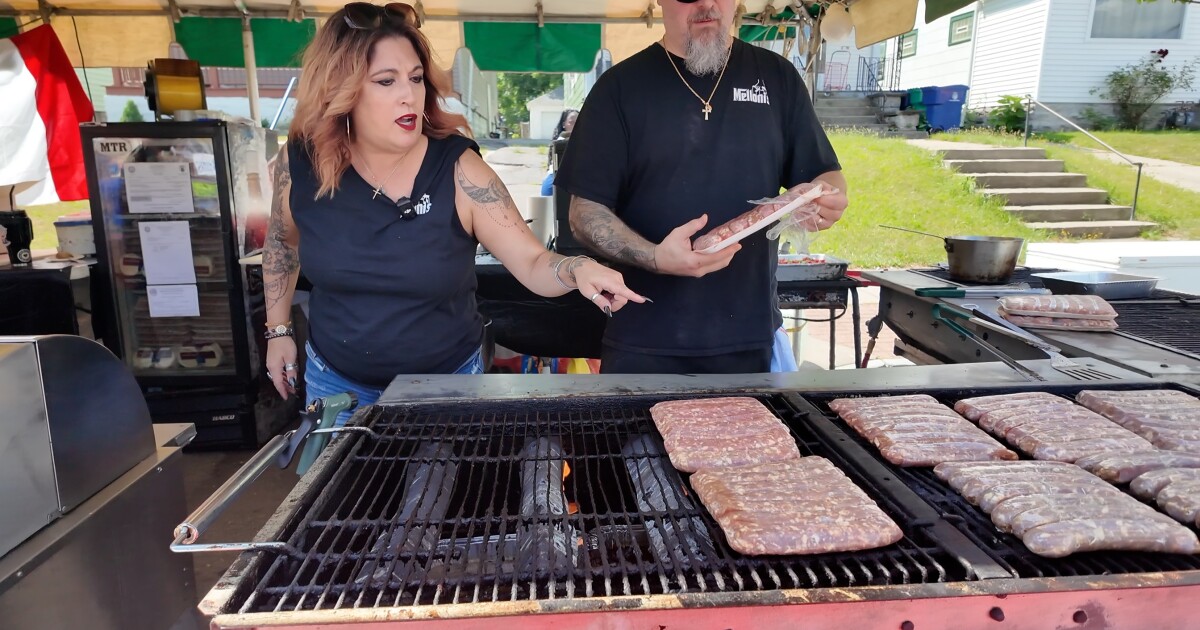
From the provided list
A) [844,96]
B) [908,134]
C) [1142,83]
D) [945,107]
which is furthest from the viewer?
[844,96]

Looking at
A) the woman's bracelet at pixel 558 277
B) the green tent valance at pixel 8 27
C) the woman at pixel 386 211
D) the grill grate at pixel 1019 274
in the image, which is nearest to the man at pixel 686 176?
the woman's bracelet at pixel 558 277

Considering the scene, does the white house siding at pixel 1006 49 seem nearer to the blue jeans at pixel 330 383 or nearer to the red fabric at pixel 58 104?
the red fabric at pixel 58 104

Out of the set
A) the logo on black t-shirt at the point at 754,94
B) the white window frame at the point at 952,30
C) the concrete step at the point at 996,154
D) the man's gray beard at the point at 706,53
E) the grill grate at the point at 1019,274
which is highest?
the white window frame at the point at 952,30

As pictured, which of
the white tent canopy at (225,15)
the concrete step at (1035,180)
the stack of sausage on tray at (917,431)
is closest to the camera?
the stack of sausage on tray at (917,431)

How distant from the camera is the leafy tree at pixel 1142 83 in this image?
1855 cm

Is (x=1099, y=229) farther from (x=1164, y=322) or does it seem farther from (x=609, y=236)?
(x=609, y=236)

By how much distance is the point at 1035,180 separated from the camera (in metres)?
14.9

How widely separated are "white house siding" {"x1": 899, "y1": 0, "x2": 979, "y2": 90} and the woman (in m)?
22.7

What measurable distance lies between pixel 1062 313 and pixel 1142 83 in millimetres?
21173

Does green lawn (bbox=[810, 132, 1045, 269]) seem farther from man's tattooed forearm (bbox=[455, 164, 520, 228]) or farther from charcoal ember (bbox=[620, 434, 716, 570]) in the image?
charcoal ember (bbox=[620, 434, 716, 570])

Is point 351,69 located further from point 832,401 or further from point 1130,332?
point 1130,332

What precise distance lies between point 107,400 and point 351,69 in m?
1.35

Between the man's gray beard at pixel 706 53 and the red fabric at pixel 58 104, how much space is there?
17.5 feet

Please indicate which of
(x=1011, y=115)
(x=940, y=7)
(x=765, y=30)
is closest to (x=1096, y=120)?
(x=1011, y=115)
